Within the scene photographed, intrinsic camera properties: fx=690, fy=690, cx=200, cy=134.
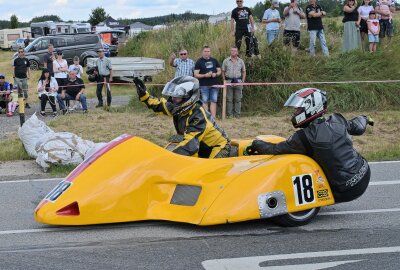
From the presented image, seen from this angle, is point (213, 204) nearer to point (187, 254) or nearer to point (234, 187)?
point (234, 187)

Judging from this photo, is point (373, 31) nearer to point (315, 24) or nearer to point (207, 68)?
point (315, 24)

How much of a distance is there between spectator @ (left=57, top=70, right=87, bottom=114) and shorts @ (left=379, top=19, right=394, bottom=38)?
828cm

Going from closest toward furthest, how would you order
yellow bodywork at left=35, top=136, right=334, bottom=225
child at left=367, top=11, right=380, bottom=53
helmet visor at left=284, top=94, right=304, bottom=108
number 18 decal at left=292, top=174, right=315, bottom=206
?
yellow bodywork at left=35, top=136, right=334, bottom=225
number 18 decal at left=292, top=174, right=315, bottom=206
helmet visor at left=284, top=94, right=304, bottom=108
child at left=367, top=11, right=380, bottom=53

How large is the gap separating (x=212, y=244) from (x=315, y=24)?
1216 centimetres

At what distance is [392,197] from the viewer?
861 cm

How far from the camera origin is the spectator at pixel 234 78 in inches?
623

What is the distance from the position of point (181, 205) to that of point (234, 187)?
578mm

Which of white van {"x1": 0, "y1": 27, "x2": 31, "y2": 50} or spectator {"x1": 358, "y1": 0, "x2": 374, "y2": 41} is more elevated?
spectator {"x1": 358, "y1": 0, "x2": 374, "y2": 41}

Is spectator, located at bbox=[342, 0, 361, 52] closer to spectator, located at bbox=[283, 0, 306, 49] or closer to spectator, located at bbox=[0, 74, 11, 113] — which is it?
spectator, located at bbox=[283, 0, 306, 49]

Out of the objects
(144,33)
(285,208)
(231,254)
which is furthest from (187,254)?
(144,33)

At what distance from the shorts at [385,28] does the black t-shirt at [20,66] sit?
10.1m

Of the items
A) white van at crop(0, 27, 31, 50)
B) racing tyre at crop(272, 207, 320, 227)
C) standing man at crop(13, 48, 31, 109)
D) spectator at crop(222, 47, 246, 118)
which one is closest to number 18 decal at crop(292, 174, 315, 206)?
racing tyre at crop(272, 207, 320, 227)

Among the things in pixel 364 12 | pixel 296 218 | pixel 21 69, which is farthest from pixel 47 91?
pixel 296 218

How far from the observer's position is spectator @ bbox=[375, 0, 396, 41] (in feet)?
60.1
